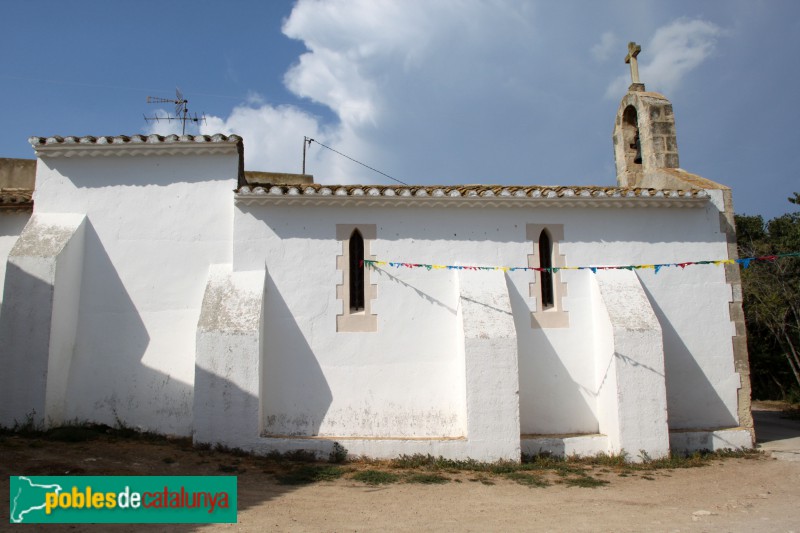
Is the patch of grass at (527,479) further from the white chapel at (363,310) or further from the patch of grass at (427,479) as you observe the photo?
the patch of grass at (427,479)

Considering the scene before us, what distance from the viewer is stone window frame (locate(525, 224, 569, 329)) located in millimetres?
9492

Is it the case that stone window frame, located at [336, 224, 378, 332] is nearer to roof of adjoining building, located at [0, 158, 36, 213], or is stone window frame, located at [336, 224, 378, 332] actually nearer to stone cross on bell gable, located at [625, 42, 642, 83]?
stone cross on bell gable, located at [625, 42, 642, 83]

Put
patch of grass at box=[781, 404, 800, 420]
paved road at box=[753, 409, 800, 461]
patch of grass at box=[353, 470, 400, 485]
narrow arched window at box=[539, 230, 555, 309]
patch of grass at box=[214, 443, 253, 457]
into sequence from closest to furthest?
patch of grass at box=[353, 470, 400, 485]
patch of grass at box=[214, 443, 253, 457]
paved road at box=[753, 409, 800, 461]
narrow arched window at box=[539, 230, 555, 309]
patch of grass at box=[781, 404, 800, 420]

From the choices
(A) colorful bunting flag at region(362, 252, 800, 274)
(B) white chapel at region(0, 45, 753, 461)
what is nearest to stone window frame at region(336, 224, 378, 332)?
(B) white chapel at region(0, 45, 753, 461)

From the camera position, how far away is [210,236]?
938 centimetres

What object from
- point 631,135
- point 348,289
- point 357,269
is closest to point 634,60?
point 631,135

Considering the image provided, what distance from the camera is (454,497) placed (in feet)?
22.5

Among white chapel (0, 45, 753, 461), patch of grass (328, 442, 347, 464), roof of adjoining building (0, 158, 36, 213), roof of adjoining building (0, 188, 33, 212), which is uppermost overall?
roof of adjoining building (0, 158, 36, 213)

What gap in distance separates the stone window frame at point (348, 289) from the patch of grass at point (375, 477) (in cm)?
230

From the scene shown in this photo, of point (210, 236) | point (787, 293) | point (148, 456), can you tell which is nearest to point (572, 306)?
point (210, 236)

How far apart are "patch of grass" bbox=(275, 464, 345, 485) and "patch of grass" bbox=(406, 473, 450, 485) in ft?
3.15

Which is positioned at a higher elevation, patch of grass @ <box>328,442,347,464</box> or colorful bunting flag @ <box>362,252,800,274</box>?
colorful bunting flag @ <box>362,252,800,274</box>

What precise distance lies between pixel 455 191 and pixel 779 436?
26.5 feet

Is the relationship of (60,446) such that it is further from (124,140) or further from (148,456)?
(124,140)
